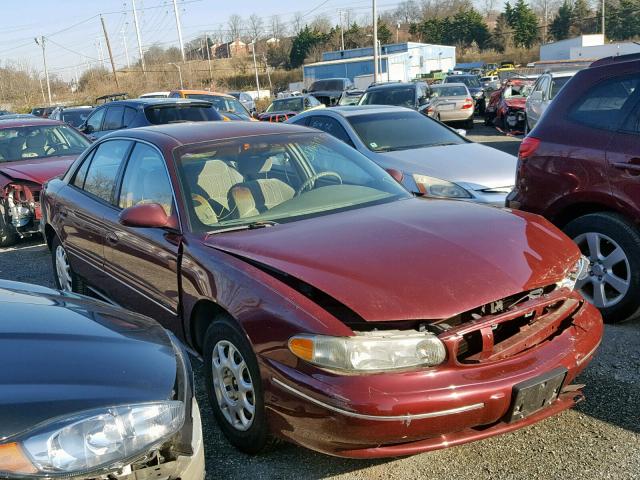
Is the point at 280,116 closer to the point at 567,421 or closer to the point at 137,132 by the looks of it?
the point at 137,132

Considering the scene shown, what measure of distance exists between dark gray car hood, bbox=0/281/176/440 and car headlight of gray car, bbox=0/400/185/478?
3 cm

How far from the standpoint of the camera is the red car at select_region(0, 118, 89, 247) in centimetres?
818

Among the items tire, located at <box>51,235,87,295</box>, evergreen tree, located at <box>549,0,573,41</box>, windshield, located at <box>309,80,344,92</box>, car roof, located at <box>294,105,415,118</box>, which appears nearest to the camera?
tire, located at <box>51,235,87,295</box>

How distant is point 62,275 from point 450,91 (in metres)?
17.4

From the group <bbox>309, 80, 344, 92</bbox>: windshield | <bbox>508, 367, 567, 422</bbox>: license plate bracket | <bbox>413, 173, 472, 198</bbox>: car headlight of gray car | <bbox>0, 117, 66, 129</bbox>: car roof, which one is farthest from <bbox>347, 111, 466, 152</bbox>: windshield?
<bbox>309, 80, 344, 92</bbox>: windshield

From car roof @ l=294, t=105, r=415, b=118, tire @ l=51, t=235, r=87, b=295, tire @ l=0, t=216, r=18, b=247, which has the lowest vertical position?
tire @ l=0, t=216, r=18, b=247

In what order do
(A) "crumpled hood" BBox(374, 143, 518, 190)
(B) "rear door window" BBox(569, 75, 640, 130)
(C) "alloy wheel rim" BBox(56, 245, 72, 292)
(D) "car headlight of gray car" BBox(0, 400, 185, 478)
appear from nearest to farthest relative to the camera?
(D) "car headlight of gray car" BBox(0, 400, 185, 478)
(B) "rear door window" BBox(569, 75, 640, 130)
(C) "alloy wheel rim" BBox(56, 245, 72, 292)
(A) "crumpled hood" BBox(374, 143, 518, 190)

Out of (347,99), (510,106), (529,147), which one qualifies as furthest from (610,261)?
(347,99)

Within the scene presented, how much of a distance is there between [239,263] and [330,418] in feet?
3.01

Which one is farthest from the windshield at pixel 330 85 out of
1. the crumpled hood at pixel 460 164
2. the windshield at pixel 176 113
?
the crumpled hood at pixel 460 164

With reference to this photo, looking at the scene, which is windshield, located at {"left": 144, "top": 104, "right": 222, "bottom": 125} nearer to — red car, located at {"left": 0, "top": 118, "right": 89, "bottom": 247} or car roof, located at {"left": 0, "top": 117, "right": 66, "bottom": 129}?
red car, located at {"left": 0, "top": 118, "right": 89, "bottom": 247}

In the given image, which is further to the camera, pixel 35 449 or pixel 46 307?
pixel 46 307

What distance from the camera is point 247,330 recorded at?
294cm

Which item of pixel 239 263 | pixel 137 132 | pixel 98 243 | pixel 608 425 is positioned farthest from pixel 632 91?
pixel 98 243
